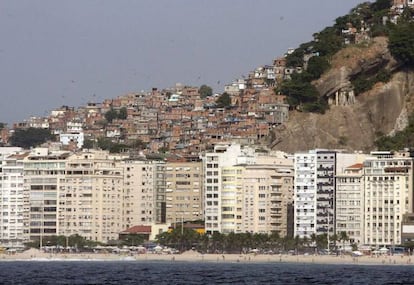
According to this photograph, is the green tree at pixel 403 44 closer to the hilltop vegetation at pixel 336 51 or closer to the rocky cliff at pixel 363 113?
the hilltop vegetation at pixel 336 51

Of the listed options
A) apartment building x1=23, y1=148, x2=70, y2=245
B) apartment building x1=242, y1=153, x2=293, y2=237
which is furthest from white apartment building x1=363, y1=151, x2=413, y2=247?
apartment building x1=23, y1=148, x2=70, y2=245

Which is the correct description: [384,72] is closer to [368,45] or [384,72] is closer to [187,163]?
[368,45]

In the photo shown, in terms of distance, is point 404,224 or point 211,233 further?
point 211,233

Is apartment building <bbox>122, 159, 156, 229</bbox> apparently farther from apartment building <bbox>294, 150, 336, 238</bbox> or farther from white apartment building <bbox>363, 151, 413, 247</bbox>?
white apartment building <bbox>363, 151, 413, 247</bbox>

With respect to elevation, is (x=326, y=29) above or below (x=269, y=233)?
above

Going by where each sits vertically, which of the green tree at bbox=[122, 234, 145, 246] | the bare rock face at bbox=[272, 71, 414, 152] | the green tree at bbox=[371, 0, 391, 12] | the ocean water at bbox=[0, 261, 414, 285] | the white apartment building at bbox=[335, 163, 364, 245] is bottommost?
the ocean water at bbox=[0, 261, 414, 285]

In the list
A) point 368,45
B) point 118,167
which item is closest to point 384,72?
point 368,45
